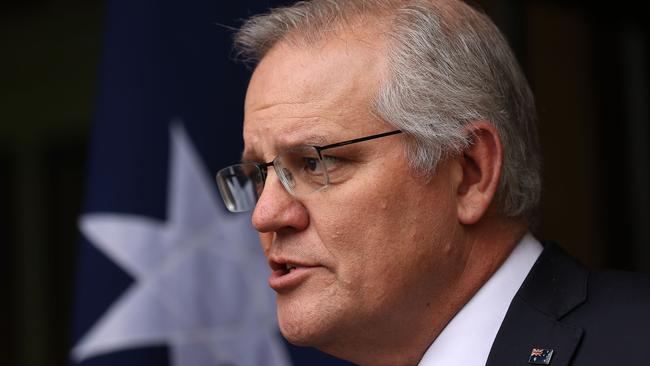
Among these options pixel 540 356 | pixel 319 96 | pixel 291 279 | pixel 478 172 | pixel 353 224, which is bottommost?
pixel 540 356

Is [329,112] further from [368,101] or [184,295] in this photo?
[184,295]

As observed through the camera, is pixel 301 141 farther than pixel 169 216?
No

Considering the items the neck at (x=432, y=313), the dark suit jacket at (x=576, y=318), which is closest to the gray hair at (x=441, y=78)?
the neck at (x=432, y=313)

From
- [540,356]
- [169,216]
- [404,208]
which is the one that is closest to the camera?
[540,356]

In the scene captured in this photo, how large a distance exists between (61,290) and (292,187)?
16.1ft

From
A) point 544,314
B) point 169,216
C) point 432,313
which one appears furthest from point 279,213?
point 169,216

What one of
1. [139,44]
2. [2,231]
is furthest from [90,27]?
[139,44]

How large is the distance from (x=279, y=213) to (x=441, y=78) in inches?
18.3

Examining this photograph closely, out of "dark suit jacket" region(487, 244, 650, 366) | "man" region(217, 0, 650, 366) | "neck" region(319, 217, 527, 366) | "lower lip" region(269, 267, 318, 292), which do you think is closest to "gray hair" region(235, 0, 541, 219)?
"man" region(217, 0, 650, 366)

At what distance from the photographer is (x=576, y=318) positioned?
2.23 m

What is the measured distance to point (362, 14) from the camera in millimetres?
2438

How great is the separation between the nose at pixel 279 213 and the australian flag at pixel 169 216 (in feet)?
3.94

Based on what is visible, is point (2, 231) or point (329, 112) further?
point (2, 231)

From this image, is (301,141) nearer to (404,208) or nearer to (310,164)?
(310,164)
